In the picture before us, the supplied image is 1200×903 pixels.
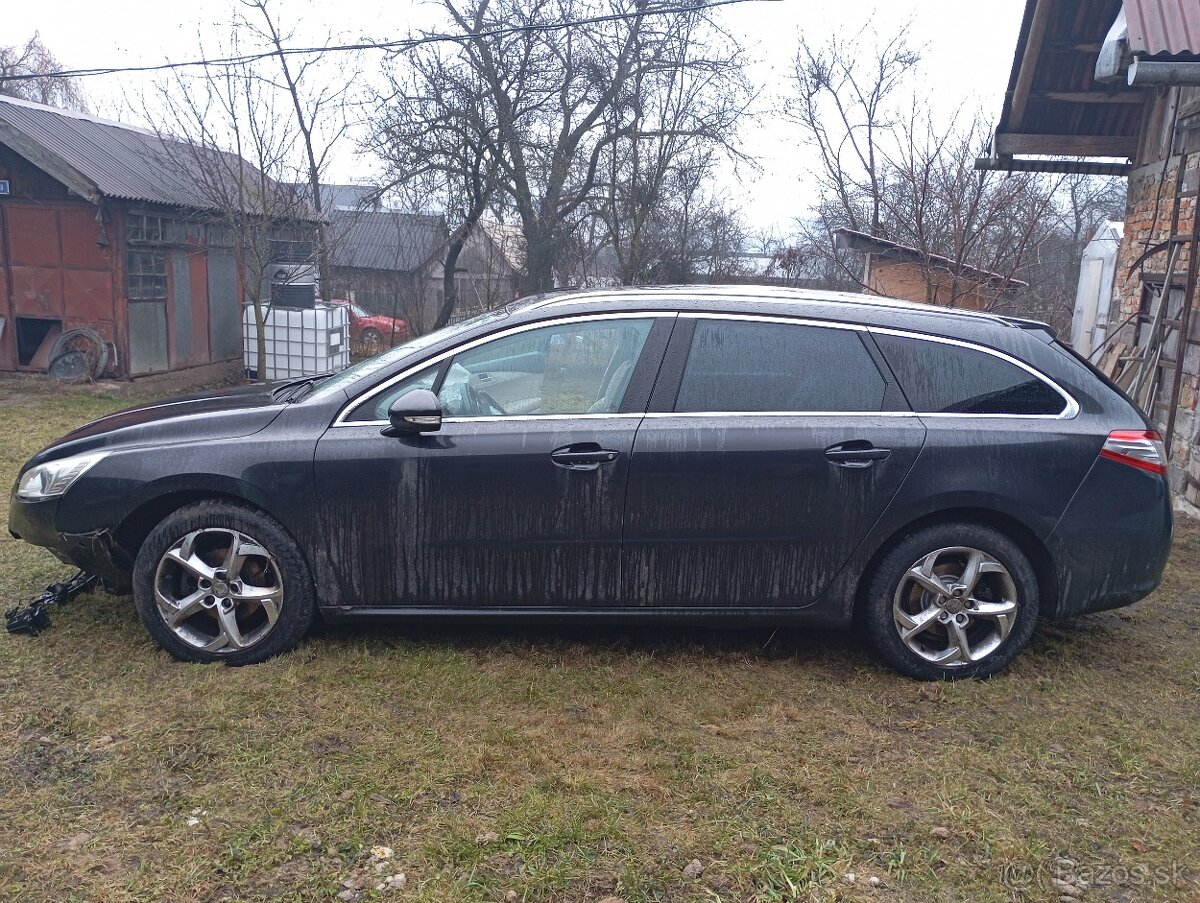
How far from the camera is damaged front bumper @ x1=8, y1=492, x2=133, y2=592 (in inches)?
158

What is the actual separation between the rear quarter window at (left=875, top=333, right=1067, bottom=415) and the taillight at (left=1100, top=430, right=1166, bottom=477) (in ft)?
0.78

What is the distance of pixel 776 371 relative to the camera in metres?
4.03

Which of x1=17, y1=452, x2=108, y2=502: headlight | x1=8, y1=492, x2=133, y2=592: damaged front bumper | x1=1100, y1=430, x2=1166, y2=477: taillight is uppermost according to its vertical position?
x1=1100, y1=430, x2=1166, y2=477: taillight

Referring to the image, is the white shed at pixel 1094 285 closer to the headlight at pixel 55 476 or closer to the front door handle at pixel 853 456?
the front door handle at pixel 853 456

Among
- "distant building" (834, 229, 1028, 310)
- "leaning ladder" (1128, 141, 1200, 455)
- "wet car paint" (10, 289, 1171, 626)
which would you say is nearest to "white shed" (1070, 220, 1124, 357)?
"distant building" (834, 229, 1028, 310)

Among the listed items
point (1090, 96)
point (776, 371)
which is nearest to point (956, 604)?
point (776, 371)

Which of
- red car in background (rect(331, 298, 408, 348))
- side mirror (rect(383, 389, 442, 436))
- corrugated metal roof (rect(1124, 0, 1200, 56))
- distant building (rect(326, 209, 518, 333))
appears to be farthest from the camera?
red car in background (rect(331, 298, 408, 348))

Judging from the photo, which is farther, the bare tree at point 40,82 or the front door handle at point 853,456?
the bare tree at point 40,82

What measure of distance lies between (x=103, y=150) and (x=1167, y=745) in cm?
1529

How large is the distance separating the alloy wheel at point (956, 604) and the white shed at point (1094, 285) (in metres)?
11.1

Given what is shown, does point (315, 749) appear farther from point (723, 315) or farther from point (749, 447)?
point (723, 315)

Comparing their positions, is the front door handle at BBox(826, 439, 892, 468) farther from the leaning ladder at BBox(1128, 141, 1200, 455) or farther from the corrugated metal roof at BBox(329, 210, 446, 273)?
the corrugated metal roof at BBox(329, 210, 446, 273)

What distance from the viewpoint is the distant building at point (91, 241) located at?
1305 cm

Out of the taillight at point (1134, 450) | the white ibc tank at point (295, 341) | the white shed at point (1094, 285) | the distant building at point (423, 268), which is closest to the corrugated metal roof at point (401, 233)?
the distant building at point (423, 268)
